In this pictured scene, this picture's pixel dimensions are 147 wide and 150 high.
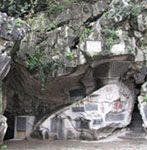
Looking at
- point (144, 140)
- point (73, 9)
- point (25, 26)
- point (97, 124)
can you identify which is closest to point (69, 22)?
point (73, 9)

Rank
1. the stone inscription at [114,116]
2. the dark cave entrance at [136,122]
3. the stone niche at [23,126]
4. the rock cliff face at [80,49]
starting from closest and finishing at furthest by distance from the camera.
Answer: the rock cliff face at [80,49]
the stone inscription at [114,116]
the dark cave entrance at [136,122]
the stone niche at [23,126]

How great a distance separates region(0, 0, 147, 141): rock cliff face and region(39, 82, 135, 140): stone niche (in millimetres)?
142

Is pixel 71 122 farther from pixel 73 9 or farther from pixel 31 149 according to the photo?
pixel 73 9

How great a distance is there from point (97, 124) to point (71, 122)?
2.50 ft

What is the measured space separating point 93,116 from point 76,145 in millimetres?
1272

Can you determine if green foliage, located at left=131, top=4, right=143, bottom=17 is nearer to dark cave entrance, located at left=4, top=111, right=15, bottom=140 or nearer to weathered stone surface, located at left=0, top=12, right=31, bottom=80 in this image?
weathered stone surface, located at left=0, top=12, right=31, bottom=80

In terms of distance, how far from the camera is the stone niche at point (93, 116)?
1180 cm

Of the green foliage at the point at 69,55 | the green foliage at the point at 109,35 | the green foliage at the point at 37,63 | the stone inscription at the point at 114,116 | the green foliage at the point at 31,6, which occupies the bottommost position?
Result: the stone inscription at the point at 114,116

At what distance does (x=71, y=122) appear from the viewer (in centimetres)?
1200

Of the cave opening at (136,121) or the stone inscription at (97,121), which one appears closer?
the stone inscription at (97,121)

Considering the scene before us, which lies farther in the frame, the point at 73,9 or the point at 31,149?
the point at 73,9

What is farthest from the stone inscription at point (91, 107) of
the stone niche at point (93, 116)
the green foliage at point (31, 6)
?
the green foliage at point (31, 6)

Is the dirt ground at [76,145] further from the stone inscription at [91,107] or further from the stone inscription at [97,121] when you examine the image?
the stone inscription at [91,107]

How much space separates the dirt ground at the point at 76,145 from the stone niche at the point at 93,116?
1.61 feet
